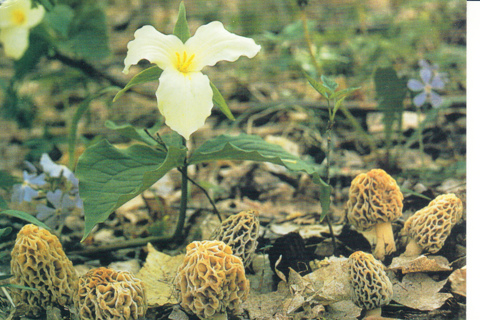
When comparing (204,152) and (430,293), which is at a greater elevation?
(204,152)

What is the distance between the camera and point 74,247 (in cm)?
110

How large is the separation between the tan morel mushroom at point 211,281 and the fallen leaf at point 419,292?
0.29 metres

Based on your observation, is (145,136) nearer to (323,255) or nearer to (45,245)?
(45,245)

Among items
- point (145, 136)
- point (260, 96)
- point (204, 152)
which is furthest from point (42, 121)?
point (204, 152)

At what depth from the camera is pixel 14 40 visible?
3.89ft

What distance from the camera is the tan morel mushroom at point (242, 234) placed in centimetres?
83

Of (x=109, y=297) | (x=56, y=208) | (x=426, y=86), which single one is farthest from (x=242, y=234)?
(x=426, y=86)

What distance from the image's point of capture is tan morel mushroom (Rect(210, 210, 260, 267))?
0.83 m

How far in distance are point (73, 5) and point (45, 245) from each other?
1.53 meters

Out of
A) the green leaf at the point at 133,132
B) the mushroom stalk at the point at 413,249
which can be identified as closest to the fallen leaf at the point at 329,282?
the mushroom stalk at the point at 413,249

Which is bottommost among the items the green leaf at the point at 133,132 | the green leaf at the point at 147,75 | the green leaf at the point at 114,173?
the green leaf at the point at 114,173

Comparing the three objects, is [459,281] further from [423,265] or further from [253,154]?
[253,154]

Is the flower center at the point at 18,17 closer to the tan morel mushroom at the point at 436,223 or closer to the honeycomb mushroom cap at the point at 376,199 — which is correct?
the honeycomb mushroom cap at the point at 376,199

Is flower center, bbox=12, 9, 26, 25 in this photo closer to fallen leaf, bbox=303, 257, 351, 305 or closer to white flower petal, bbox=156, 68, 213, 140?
white flower petal, bbox=156, 68, 213, 140
